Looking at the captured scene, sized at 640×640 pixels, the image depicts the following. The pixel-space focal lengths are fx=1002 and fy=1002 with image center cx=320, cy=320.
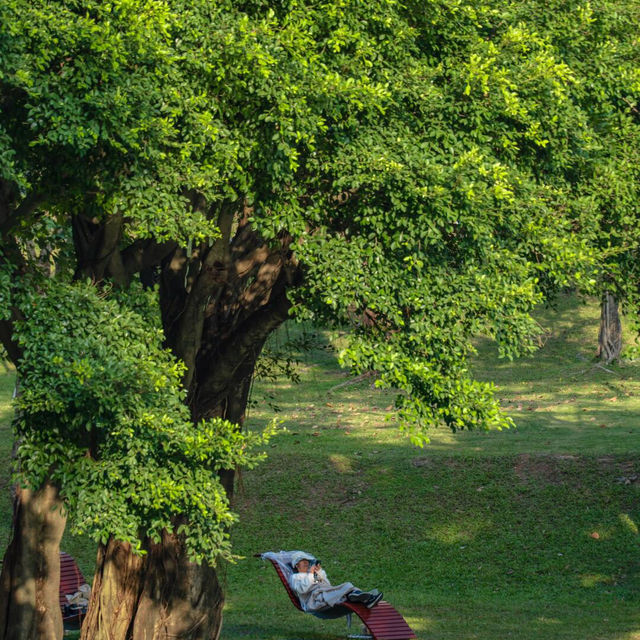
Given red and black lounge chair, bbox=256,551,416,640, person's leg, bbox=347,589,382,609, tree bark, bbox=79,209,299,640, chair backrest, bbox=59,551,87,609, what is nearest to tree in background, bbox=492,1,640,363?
tree bark, bbox=79,209,299,640

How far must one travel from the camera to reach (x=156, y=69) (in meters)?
8.79

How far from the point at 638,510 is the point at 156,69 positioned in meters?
14.2

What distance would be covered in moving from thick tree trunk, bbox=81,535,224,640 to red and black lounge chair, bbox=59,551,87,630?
1.81 meters

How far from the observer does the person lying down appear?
1334 cm

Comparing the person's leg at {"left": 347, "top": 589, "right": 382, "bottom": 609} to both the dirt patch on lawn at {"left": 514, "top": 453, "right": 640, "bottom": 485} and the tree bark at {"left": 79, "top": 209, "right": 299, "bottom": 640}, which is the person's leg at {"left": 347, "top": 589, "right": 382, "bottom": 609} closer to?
the tree bark at {"left": 79, "top": 209, "right": 299, "bottom": 640}

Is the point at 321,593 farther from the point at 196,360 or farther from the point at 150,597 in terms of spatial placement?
the point at 196,360

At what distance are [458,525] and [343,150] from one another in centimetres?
1168

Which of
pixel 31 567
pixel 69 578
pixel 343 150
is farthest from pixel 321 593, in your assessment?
pixel 343 150

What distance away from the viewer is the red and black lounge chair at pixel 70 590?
14680mm

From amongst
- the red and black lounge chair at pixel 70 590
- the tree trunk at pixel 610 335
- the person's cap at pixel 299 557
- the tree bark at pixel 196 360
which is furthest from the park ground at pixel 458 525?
the tree trunk at pixel 610 335

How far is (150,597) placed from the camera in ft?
42.8

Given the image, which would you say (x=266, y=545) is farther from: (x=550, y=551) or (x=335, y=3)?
(x=335, y=3)

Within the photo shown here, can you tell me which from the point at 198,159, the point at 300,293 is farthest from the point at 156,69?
the point at 300,293

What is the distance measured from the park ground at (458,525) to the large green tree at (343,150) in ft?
18.9
